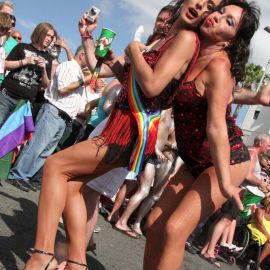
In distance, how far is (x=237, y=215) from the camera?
6812mm

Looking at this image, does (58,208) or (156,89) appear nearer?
(156,89)

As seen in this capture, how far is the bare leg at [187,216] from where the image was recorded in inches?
100

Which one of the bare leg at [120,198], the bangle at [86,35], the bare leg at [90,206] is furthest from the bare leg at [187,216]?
the bare leg at [120,198]

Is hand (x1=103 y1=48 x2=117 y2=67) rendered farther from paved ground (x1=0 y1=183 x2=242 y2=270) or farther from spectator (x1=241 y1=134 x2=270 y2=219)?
spectator (x1=241 y1=134 x2=270 y2=219)

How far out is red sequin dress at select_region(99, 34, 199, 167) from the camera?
2656 millimetres

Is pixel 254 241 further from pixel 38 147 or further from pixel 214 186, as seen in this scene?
pixel 214 186

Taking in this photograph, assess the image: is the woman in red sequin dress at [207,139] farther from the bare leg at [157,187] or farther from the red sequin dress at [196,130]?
the bare leg at [157,187]

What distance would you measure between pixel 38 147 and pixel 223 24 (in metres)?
3.78

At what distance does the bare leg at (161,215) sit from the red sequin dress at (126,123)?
31 cm

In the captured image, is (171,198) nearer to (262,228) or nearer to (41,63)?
(41,63)

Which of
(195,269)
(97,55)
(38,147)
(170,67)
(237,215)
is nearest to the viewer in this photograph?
(170,67)

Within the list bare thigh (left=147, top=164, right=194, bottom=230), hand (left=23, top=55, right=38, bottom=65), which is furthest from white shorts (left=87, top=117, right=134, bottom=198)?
hand (left=23, top=55, right=38, bottom=65)

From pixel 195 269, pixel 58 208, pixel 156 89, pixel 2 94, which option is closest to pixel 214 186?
pixel 156 89

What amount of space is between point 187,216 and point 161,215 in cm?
26
